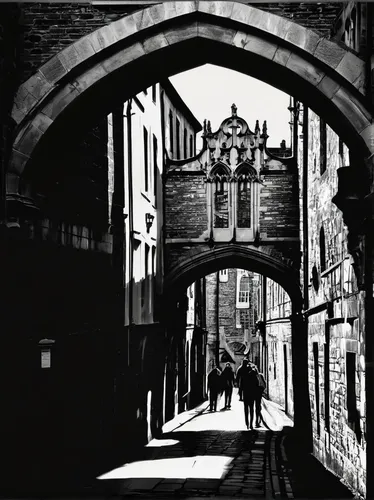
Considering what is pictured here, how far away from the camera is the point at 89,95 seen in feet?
31.4

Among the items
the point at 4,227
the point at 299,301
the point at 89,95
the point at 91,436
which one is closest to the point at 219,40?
the point at 89,95

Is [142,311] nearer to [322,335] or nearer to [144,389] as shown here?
[144,389]

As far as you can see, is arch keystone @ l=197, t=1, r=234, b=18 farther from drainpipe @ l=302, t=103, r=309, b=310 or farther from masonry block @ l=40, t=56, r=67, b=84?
drainpipe @ l=302, t=103, r=309, b=310

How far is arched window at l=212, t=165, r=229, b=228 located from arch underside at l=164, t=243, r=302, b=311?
621 millimetres

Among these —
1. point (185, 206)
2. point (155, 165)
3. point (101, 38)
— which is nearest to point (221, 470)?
point (101, 38)

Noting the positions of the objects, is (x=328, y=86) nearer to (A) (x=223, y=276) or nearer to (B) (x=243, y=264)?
(B) (x=243, y=264)

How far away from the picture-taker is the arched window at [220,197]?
22266mm

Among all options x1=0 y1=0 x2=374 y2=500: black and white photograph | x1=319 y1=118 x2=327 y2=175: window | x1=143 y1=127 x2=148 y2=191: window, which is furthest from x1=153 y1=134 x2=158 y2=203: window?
x1=319 y1=118 x2=327 y2=175: window

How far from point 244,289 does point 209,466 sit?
36333 mm

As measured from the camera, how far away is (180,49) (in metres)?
9.63

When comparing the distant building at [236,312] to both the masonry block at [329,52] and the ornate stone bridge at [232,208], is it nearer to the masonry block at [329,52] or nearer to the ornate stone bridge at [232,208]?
the ornate stone bridge at [232,208]

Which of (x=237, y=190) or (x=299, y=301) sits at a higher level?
(x=237, y=190)

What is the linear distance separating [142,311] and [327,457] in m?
6.24

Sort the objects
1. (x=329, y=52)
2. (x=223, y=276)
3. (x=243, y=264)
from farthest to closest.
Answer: (x=223, y=276) → (x=243, y=264) → (x=329, y=52)
